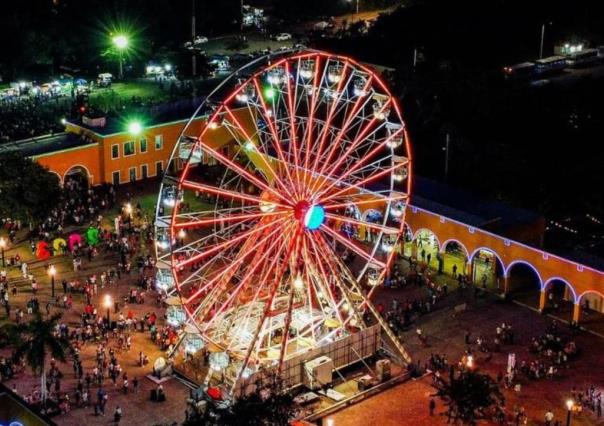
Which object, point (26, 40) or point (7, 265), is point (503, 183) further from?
point (26, 40)

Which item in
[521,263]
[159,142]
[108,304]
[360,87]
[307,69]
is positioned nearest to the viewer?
[307,69]

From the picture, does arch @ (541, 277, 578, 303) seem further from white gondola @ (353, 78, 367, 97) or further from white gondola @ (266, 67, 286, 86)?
white gondola @ (266, 67, 286, 86)

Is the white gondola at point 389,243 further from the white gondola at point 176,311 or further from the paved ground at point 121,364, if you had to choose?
the paved ground at point 121,364

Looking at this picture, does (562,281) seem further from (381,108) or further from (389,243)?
(381,108)

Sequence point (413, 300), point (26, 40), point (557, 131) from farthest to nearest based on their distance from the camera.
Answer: point (26, 40), point (557, 131), point (413, 300)

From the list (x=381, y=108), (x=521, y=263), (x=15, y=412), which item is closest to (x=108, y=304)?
(x=381, y=108)

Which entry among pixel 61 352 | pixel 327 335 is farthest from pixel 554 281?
pixel 61 352

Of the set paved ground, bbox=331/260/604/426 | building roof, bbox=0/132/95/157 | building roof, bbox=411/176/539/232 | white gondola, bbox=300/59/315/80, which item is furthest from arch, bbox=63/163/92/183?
white gondola, bbox=300/59/315/80
